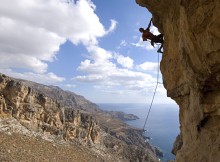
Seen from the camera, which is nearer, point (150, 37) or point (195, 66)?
point (195, 66)

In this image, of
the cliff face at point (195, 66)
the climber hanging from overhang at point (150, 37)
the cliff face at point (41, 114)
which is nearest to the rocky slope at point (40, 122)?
the cliff face at point (41, 114)

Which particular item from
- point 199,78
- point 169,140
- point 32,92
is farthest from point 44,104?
point 169,140

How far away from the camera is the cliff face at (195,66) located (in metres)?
8.09

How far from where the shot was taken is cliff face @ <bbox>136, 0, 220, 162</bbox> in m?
8.09

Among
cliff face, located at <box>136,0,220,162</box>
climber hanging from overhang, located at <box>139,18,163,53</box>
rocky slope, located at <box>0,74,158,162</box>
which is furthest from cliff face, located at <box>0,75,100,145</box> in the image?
cliff face, located at <box>136,0,220,162</box>

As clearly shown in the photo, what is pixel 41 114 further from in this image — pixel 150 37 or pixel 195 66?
pixel 195 66

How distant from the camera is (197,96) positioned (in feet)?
34.3

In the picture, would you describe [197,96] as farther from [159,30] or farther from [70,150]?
[70,150]

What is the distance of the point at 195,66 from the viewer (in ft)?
31.0

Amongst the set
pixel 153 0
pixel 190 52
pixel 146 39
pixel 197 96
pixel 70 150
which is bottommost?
pixel 70 150

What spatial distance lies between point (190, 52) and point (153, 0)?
3178 millimetres

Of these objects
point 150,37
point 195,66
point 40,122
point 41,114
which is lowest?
point 40,122

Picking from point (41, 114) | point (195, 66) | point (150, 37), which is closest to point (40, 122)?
point (41, 114)

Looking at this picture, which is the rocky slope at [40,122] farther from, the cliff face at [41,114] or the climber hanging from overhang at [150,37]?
the climber hanging from overhang at [150,37]
